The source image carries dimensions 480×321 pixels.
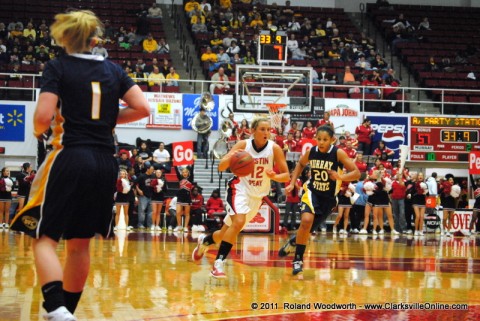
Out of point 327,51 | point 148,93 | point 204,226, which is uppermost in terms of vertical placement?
point 327,51

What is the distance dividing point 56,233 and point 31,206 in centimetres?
23

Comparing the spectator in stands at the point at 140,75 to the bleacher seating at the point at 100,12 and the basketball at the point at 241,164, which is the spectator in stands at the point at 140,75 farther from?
the basketball at the point at 241,164

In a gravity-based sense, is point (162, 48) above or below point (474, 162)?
above

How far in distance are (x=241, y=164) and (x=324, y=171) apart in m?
1.74

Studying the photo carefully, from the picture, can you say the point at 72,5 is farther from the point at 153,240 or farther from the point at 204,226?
the point at 153,240

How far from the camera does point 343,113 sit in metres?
26.3

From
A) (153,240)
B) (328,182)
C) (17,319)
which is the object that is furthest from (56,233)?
(153,240)

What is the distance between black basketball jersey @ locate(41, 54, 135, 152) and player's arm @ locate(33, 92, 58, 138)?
0.15 ft

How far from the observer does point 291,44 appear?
30672 millimetres

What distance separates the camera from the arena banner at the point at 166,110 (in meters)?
25.9

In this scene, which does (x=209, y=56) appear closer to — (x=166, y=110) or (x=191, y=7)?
(x=166, y=110)

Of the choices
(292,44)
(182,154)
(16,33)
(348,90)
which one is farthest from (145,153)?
(292,44)

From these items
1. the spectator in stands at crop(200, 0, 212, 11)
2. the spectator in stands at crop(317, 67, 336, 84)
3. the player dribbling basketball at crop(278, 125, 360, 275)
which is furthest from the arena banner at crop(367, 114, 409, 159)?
the player dribbling basketball at crop(278, 125, 360, 275)

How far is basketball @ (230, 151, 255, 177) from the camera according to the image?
966 cm
